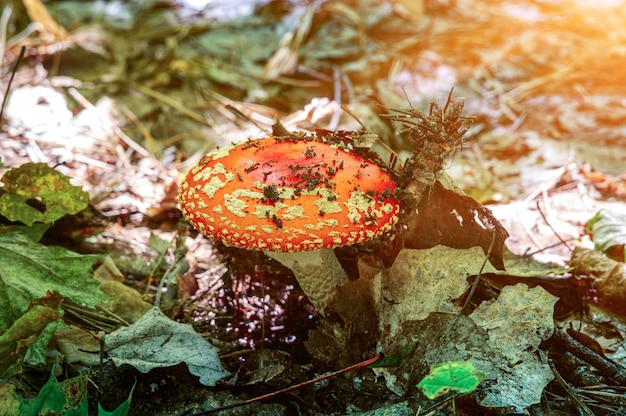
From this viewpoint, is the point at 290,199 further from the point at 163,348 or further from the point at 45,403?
the point at 45,403

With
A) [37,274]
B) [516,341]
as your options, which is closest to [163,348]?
[37,274]

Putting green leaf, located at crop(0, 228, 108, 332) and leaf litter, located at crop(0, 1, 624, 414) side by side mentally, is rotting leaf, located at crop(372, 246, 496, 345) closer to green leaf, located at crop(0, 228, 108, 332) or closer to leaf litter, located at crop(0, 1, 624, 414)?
leaf litter, located at crop(0, 1, 624, 414)

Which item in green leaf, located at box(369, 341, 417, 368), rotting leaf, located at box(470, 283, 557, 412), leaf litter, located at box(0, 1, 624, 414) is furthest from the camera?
leaf litter, located at box(0, 1, 624, 414)

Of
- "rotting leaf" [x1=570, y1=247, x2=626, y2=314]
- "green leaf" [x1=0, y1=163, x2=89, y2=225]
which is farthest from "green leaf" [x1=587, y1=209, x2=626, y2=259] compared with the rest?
"green leaf" [x1=0, y1=163, x2=89, y2=225]

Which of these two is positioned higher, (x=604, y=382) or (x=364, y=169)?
(x=364, y=169)

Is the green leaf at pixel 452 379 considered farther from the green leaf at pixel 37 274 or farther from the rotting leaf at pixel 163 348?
the green leaf at pixel 37 274

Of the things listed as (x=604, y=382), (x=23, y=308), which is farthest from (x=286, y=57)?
(x=604, y=382)

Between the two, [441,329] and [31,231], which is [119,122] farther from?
[441,329]
